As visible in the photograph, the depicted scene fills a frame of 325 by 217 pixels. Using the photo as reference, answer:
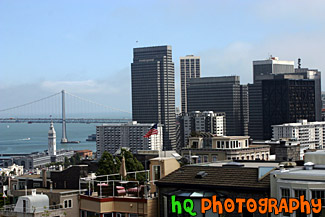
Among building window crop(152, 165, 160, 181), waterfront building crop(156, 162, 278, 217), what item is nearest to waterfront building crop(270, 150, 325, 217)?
waterfront building crop(156, 162, 278, 217)

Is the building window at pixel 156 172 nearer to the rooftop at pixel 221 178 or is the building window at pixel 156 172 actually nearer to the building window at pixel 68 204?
the rooftop at pixel 221 178

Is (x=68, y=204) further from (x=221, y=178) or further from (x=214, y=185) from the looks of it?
(x=214, y=185)

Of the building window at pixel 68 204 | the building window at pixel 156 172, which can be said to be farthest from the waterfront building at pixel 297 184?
the building window at pixel 68 204

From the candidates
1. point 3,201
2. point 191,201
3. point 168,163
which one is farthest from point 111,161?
point 191,201

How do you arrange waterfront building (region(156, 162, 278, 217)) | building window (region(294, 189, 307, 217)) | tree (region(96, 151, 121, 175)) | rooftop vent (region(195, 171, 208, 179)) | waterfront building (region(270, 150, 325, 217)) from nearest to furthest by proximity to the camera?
waterfront building (region(270, 150, 325, 217)) < building window (region(294, 189, 307, 217)) < waterfront building (region(156, 162, 278, 217)) < rooftop vent (region(195, 171, 208, 179)) < tree (region(96, 151, 121, 175))

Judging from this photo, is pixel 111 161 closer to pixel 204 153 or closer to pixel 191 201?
pixel 204 153

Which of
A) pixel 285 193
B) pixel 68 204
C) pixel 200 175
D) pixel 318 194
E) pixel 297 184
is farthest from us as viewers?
pixel 68 204

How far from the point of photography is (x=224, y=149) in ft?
247

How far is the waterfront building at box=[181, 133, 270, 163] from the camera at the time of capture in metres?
73.5

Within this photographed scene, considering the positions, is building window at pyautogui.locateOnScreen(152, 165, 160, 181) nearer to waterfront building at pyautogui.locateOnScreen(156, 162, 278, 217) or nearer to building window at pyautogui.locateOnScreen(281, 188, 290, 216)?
waterfront building at pyautogui.locateOnScreen(156, 162, 278, 217)

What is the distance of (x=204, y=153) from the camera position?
2869 inches

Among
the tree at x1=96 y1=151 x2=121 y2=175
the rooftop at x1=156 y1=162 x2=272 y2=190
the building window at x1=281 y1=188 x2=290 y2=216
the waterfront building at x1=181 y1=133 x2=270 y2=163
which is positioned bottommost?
the tree at x1=96 y1=151 x2=121 y2=175

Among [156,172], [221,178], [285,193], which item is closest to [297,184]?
[285,193]

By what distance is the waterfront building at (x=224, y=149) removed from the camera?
73.5 metres
